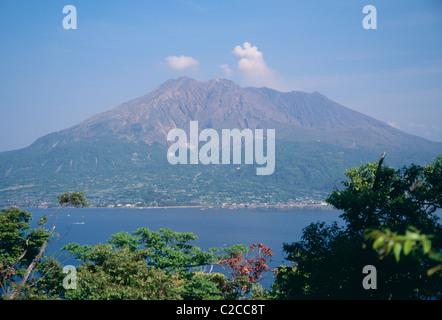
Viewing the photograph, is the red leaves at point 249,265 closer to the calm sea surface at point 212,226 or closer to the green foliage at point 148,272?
the green foliage at point 148,272

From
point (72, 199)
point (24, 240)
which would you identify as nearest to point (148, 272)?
point (72, 199)

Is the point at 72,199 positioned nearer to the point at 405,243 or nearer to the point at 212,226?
the point at 405,243

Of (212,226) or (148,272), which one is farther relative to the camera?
(212,226)

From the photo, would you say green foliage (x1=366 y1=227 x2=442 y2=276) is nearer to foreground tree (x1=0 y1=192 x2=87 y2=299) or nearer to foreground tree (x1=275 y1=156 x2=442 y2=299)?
foreground tree (x1=275 y1=156 x2=442 y2=299)

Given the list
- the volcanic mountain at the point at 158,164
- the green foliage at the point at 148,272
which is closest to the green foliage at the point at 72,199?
the green foliage at the point at 148,272

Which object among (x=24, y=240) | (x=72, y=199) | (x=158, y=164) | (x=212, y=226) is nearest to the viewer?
(x=72, y=199)

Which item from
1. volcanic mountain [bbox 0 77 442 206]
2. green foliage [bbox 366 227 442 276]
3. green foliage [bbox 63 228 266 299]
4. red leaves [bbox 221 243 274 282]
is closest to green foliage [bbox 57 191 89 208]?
green foliage [bbox 63 228 266 299]

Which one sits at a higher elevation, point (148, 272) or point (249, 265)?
point (148, 272)
